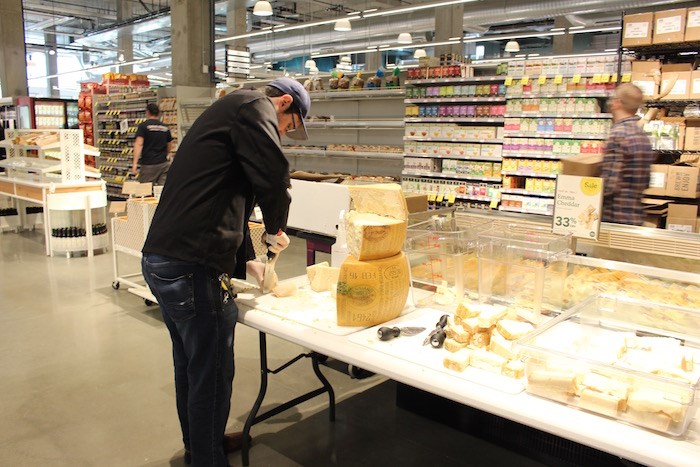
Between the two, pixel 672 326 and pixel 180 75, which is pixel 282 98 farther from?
pixel 180 75

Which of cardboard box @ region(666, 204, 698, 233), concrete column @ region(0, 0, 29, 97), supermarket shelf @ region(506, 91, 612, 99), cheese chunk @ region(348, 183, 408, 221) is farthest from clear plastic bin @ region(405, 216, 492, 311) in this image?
concrete column @ region(0, 0, 29, 97)

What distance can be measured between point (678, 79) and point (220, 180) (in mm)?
5061

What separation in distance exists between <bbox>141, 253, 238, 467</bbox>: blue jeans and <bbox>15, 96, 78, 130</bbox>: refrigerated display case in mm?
12239

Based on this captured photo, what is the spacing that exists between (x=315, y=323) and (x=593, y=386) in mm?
1060

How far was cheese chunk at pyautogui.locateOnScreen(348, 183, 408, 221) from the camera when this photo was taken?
2301 mm

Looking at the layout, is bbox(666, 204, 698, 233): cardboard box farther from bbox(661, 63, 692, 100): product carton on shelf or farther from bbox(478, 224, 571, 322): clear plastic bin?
bbox(478, 224, 571, 322): clear plastic bin

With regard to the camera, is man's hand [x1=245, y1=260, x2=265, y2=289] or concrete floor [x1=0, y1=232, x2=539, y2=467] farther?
concrete floor [x1=0, y1=232, x2=539, y2=467]

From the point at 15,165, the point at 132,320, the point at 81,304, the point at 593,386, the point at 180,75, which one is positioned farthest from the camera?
the point at 180,75

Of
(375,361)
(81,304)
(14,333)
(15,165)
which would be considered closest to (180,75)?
(15,165)

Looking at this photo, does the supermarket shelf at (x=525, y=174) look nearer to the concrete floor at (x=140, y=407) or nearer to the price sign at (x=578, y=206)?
the concrete floor at (x=140, y=407)

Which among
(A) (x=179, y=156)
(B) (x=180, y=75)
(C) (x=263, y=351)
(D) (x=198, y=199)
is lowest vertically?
(C) (x=263, y=351)

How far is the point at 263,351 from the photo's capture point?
2.88 meters

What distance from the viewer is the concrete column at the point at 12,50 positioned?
533 inches

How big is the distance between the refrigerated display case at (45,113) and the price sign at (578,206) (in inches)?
499
